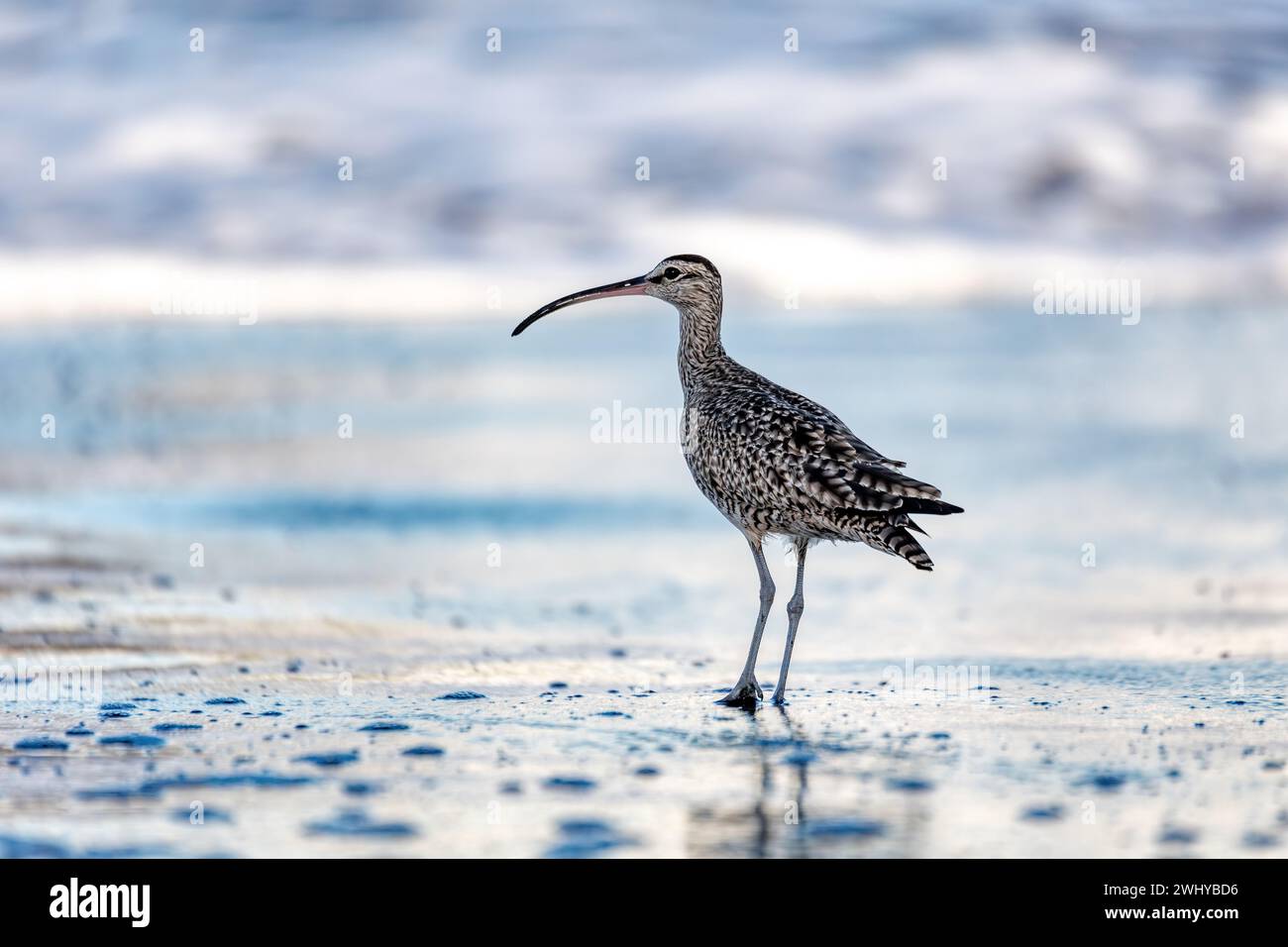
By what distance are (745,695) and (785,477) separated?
108 centimetres

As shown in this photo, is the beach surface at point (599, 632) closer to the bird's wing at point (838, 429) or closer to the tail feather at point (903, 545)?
the tail feather at point (903, 545)

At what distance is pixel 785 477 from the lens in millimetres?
8406

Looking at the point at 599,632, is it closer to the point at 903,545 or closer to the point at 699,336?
the point at 699,336

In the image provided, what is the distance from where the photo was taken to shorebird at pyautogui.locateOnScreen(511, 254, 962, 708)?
8094 millimetres

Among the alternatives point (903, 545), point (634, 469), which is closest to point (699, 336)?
point (903, 545)

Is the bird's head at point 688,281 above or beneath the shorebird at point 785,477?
above

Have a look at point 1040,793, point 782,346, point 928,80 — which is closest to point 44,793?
point 1040,793

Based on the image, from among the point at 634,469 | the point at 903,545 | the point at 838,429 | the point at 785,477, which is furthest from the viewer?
the point at 634,469

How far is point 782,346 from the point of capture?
81.7ft

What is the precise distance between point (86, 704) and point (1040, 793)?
427cm

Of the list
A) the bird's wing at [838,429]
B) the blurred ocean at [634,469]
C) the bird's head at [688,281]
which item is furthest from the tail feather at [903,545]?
the bird's head at [688,281]

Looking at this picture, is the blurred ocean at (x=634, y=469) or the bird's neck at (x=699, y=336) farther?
the blurred ocean at (x=634, y=469)

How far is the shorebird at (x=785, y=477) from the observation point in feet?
26.6

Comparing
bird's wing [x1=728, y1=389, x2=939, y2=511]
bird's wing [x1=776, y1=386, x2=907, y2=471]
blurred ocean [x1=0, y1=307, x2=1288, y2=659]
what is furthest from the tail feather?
blurred ocean [x1=0, y1=307, x2=1288, y2=659]
